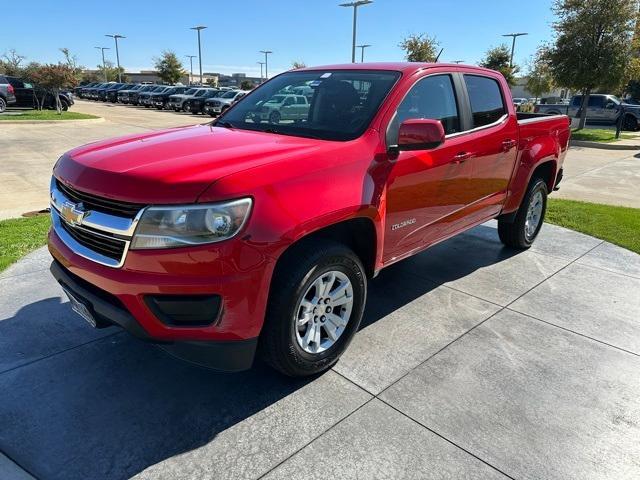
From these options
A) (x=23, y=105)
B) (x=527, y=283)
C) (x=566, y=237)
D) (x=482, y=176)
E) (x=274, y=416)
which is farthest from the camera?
(x=23, y=105)

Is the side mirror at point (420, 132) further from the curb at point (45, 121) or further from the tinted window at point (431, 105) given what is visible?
the curb at point (45, 121)

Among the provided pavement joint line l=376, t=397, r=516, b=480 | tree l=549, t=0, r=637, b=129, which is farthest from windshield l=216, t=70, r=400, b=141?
tree l=549, t=0, r=637, b=129

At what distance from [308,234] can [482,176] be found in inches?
87.8

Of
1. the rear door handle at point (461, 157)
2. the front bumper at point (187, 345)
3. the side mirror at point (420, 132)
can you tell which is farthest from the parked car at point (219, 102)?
the front bumper at point (187, 345)

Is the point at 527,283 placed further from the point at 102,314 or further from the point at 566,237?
the point at 102,314

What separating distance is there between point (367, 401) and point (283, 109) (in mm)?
2197

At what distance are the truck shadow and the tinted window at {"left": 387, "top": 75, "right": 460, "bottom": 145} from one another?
73.3 inches

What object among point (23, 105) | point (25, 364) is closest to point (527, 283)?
point (25, 364)

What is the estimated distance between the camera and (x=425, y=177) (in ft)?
11.6

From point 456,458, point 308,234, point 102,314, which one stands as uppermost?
point 308,234

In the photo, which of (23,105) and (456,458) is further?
(23,105)

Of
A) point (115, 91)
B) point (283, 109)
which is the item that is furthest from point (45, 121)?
point (115, 91)

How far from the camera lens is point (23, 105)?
27.1m

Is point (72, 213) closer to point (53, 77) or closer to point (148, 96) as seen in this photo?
point (53, 77)
